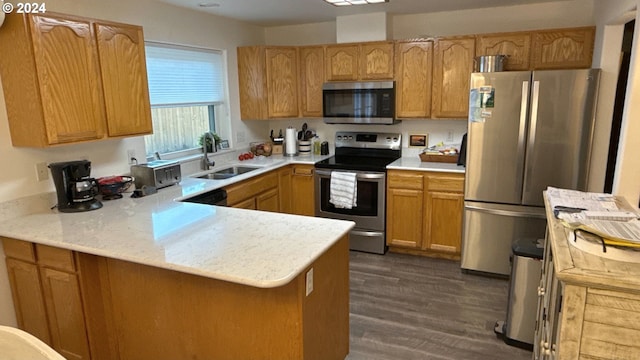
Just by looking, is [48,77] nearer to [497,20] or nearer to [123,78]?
[123,78]

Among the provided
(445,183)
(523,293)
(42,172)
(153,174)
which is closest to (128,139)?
(153,174)

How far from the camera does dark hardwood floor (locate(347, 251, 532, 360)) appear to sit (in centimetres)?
257

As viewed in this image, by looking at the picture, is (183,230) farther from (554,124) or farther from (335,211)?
(554,124)

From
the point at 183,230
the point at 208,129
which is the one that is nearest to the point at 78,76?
the point at 183,230

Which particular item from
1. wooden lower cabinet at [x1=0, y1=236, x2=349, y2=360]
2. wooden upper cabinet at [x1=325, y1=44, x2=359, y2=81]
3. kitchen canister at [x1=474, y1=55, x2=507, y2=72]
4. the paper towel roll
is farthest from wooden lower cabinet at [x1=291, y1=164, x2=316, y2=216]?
wooden lower cabinet at [x1=0, y1=236, x2=349, y2=360]

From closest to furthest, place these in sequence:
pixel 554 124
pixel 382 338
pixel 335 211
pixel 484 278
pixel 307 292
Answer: pixel 307 292, pixel 382 338, pixel 554 124, pixel 484 278, pixel 335 211

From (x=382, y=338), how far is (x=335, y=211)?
1754 mm

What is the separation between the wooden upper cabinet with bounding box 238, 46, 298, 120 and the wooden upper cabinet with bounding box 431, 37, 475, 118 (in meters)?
1.52

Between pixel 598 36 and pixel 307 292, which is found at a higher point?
pixel 598 36

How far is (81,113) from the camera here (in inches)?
100

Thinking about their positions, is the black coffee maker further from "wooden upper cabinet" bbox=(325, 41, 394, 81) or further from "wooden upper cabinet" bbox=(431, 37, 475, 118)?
"wooden upper cabinet" bbox=(431, 37, 475, 118)

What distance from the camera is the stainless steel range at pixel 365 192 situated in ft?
13.3

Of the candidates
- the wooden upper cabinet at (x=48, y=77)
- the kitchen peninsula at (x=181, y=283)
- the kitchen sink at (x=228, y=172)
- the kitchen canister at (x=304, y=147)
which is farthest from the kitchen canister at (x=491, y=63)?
the wooden upper cabinet at (x=48, y=77)

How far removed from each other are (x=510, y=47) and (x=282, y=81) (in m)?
2.29
